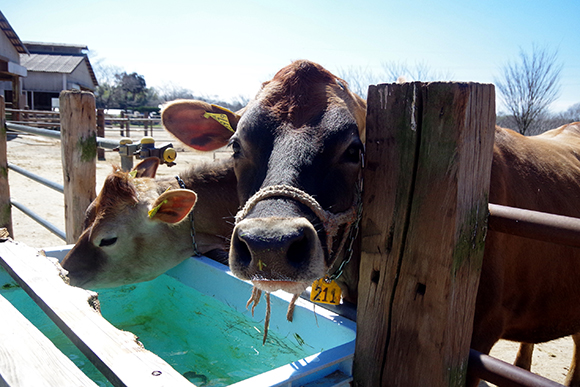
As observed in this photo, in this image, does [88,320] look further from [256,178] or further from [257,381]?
[256,178]

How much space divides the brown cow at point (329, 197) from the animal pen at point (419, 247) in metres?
0.26

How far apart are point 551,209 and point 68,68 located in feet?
136

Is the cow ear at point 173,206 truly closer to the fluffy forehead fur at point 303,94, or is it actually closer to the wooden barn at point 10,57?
the fluffy forehead fur at point 303,94

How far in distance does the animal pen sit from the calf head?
7.02 feet

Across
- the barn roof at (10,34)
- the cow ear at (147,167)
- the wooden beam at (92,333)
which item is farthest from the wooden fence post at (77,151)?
the barn roof at (10,34)

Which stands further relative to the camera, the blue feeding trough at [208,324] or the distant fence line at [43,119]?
the distant fence line at [43,119]

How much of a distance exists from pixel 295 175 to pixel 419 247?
59 cm

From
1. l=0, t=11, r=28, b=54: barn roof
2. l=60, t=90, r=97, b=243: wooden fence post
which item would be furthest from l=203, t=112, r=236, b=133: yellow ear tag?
l=0, t=11, r=28, b=54: barn roof

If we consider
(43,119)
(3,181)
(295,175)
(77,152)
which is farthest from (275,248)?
(43,119)

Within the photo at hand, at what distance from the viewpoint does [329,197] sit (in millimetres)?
1910

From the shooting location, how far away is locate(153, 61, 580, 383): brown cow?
162 cm

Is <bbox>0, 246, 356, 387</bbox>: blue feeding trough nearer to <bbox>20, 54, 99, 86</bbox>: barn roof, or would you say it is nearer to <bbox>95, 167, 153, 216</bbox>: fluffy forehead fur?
<bbox>95, 167, 153, 216</bbox>: fluffy forehead fur

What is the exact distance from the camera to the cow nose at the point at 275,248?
60.4 inches

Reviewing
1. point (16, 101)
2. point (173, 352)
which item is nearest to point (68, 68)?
point (16, 101)
